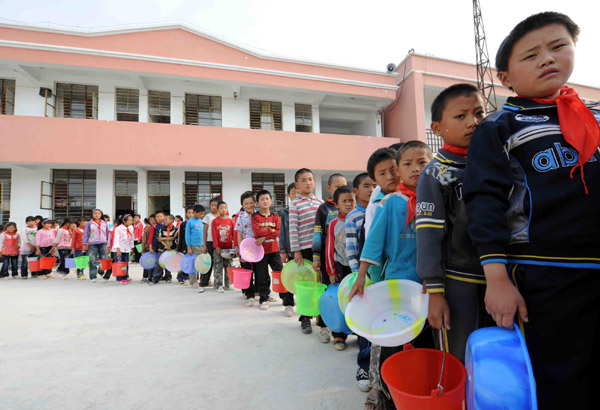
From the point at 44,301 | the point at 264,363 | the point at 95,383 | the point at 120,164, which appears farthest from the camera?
the point at 120,164

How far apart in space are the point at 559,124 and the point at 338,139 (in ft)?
34.9

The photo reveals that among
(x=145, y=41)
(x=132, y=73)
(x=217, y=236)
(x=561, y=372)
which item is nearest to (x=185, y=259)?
(x=217, y=236)

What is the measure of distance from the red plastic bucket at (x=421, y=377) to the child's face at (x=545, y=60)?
102 centimetres

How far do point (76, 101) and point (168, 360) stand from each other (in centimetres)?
1149

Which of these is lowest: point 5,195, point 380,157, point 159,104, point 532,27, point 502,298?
point 502,298

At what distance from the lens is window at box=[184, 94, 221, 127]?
11.3 meters

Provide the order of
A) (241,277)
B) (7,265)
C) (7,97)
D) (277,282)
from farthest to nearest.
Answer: (7,97), (7,265), (241,277), (277,282)

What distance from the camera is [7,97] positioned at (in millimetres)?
9945

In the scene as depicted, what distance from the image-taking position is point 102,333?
10.4 feet

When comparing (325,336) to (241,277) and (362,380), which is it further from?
(241,277)

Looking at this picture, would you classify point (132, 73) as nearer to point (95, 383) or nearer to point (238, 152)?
point (238, 152)

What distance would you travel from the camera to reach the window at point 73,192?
10164 mm

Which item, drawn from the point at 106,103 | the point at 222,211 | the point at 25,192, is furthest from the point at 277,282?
the point at 25,192

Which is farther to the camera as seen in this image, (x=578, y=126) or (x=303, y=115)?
(x=303, y=115)
